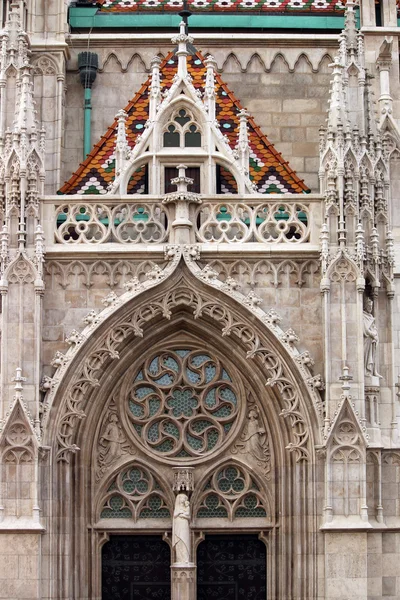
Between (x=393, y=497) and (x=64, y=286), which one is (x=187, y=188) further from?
(x=393, y=497)

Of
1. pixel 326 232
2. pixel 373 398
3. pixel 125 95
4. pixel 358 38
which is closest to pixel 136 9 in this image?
Answer: pixel 125 95

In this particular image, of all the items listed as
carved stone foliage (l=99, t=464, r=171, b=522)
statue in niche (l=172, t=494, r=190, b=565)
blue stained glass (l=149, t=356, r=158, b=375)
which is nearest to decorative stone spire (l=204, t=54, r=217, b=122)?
blue stained glass (l=149, t=356, r=158, b=375)

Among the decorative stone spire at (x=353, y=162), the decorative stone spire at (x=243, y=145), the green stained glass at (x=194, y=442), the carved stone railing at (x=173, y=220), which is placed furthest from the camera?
the decorative stone spire at (x=243, y=145)

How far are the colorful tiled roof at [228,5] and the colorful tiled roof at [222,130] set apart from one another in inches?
81.3

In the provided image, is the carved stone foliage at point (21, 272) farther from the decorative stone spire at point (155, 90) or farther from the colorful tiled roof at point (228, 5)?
the colorful tiled roof at point (228, 5)

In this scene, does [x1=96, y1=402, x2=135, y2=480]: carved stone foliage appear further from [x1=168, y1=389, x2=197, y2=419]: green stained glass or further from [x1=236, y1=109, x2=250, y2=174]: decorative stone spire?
[x1=236, y1=109, x2=250, y2=174]: decorative stone spire

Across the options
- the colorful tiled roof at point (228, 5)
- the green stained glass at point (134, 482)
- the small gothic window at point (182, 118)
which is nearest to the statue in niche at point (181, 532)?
the green stained glass at point (134, 482)

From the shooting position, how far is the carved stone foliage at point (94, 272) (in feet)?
75.5

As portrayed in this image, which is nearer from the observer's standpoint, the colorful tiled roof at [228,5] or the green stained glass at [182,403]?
the green stained glass at [182,403]

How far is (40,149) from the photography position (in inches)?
915

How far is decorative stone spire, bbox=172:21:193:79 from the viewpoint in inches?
939

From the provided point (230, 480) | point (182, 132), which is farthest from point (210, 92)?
point (230, 480)

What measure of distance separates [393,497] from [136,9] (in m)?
8.65

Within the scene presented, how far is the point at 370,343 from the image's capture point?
22.8 metres
